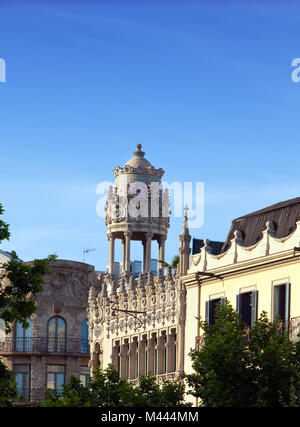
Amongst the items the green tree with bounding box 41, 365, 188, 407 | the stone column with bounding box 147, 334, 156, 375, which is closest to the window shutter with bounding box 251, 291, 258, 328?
the green tree with bounding box 41, 365, 188, 407

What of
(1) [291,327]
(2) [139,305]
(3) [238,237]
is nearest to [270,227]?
(3) [238,237]

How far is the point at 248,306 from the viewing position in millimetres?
65500

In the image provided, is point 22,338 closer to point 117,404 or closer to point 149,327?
point 149,327

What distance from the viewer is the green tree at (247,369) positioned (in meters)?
54.2

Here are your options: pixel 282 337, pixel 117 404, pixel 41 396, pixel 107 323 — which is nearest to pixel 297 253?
pixel 282 337

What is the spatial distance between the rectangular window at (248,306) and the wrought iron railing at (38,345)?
3572cm

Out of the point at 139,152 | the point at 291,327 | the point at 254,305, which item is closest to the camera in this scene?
the point at 291,327

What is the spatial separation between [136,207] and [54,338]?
53.6 feet

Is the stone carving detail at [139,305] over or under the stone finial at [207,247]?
under

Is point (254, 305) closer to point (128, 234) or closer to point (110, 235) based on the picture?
point (128, 234)

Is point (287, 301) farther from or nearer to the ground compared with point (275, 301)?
nearer to the ground

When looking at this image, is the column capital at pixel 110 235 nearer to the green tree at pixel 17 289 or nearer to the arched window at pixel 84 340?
the arched window at pixel 84 340

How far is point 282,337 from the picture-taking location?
5697 centimetres

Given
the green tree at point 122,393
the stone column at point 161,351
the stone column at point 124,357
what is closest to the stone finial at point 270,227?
the green tree at point 122,393
